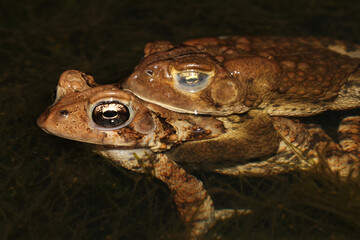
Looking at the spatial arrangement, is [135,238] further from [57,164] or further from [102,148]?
[57,164]

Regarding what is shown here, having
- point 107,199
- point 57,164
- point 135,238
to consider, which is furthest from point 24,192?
point 135,238

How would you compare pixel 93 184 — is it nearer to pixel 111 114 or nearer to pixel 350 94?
pixel 111 114

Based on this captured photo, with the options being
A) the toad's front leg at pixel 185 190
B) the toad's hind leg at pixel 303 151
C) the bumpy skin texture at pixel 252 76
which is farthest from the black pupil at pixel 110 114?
the toad's hind leg at pixel 303 151

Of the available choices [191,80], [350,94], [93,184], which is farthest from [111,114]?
[350,94]

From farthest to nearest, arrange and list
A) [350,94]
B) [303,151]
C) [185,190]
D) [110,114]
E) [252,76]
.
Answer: [350,94] → [303,151] → [185,190] → [252,76] → [110,114]

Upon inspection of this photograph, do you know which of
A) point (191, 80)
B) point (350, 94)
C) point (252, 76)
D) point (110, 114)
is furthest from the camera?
point (350, 94)

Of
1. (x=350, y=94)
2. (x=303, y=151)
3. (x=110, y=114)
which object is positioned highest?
(x=110, y=114)
